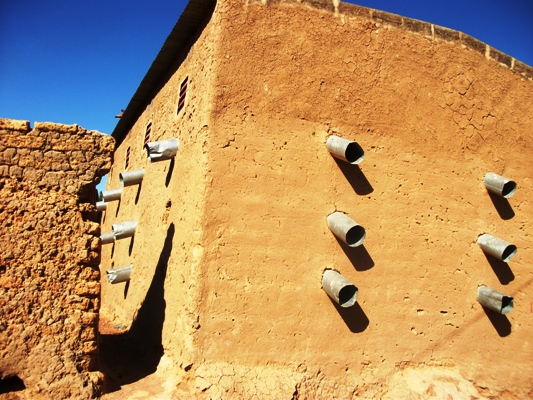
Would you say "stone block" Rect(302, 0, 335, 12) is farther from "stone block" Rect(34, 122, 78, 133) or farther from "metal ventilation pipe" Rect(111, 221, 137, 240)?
"metal ventilation pipe" Rect(111, 221, 137, 240)

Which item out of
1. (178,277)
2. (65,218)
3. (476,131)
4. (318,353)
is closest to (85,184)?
(65,218)

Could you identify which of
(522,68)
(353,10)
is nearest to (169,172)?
(353,10)

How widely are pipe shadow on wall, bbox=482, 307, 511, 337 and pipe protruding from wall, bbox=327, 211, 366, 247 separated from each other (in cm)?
211

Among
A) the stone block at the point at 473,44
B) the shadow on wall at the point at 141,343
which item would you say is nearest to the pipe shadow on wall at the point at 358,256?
the shadow on wall at the point at 141,343

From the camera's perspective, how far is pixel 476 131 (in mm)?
5703

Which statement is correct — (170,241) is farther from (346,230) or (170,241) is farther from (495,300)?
(495,300)

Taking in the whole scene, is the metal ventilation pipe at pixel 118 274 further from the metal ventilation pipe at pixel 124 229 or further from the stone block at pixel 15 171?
the stone block at pixel 15 171

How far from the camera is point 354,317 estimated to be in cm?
468

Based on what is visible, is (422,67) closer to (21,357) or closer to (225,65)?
(225,65)

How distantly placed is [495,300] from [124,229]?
5511 mm

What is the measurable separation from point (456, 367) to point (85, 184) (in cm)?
459

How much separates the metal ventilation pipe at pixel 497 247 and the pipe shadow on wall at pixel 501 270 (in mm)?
173

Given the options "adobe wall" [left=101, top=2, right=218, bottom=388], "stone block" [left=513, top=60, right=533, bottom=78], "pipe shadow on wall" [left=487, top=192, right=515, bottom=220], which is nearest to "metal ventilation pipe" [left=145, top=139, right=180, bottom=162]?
"adobe wall" [left=101, top=2, right=218, bottom=388]

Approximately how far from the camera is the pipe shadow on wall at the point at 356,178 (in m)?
4.89
